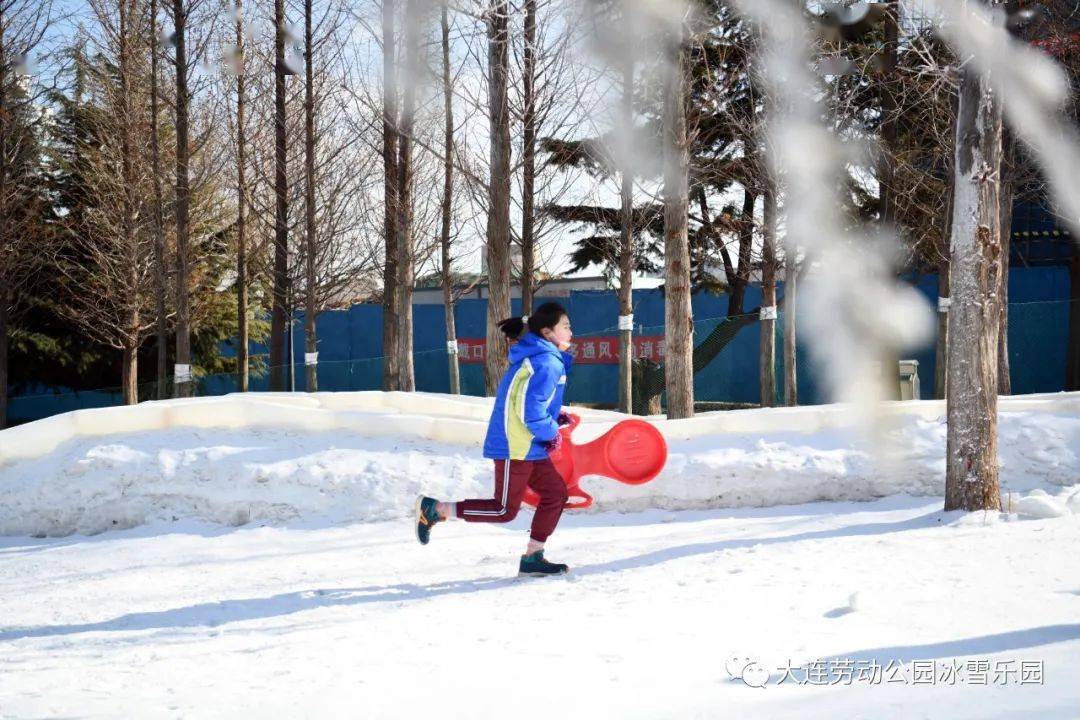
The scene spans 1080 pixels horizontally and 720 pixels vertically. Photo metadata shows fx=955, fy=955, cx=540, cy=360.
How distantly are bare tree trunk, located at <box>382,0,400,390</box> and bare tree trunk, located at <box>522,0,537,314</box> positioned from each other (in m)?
2.17

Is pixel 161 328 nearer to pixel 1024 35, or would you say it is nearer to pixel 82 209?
pixel 82 209

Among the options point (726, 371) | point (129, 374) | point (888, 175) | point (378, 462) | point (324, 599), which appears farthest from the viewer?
point (726, 371)

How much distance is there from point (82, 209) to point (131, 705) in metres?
20.2

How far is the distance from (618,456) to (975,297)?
2.71 metres

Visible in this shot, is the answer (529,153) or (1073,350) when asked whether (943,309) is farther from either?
(529,153)

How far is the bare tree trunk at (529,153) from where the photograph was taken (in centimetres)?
1190

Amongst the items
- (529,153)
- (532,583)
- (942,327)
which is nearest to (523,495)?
(532,583)

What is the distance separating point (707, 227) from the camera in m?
18.7

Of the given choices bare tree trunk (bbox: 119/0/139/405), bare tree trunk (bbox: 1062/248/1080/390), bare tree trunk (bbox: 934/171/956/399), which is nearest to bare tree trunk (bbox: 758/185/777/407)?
bare tree trunk (bbox: 934/171/956/399)

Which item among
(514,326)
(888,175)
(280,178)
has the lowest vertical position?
(514,326)

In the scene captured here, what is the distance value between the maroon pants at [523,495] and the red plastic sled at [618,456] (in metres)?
1.04

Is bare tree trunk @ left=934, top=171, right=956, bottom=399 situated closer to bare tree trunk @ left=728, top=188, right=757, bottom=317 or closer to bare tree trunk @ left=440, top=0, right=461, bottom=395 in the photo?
bare tree trunk @ left=728, top=188, right=757, bottom=317

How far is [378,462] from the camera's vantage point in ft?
26.3

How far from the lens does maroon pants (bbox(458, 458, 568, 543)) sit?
5.54 m
